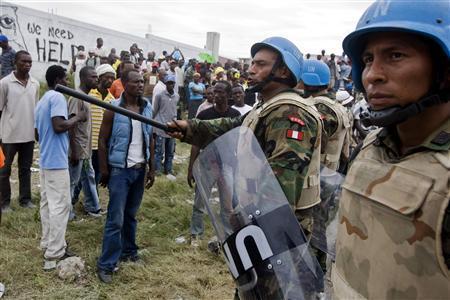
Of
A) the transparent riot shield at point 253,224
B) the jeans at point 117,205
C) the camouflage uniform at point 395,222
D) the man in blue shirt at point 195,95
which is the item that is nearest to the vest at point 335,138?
the jeans at point 117,205

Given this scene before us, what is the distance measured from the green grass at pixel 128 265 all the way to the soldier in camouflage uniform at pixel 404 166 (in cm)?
258

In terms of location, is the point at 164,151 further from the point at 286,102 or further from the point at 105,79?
the point at 286,102

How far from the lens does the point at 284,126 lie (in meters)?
2.18

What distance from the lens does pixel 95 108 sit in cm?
504

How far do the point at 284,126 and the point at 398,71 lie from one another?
1.06m

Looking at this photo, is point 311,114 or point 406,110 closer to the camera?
point 406,110

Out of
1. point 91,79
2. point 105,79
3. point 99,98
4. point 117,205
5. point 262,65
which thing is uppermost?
point 262,65

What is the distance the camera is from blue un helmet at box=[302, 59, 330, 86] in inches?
183

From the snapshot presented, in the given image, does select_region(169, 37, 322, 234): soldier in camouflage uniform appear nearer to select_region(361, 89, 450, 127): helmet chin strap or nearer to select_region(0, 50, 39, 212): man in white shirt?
select_region(361, 89, 450, 127): helmet chin strap

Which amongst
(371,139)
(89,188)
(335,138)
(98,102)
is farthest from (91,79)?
(371,139)

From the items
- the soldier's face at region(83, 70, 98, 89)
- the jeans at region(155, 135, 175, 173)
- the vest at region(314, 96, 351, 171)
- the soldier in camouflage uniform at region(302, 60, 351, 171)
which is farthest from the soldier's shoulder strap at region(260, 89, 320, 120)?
the jeans at region(155, 135, 175, 173)

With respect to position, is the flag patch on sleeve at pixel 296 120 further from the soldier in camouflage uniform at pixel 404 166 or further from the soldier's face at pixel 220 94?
the soldier's face at pixel 220 94

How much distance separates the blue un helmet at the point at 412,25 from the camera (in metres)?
1.09

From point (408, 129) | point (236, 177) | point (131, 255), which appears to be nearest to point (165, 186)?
point (131, 255)
